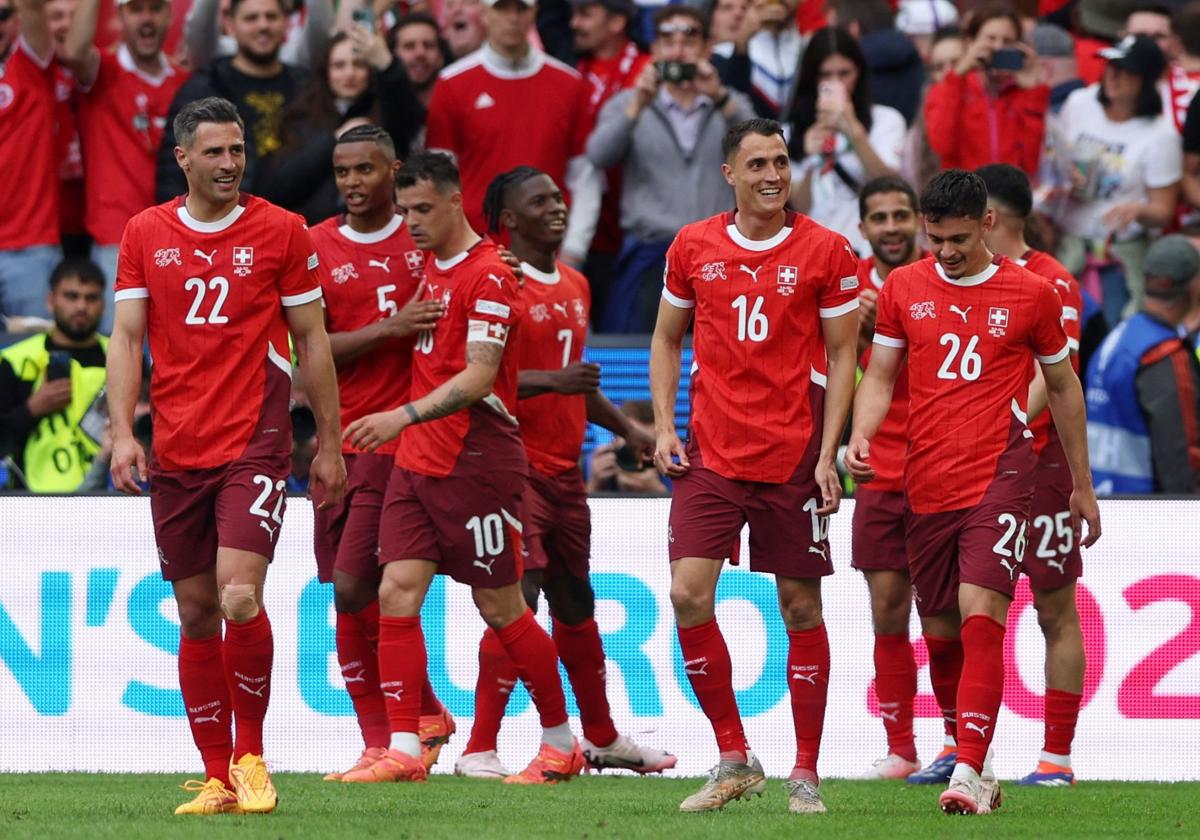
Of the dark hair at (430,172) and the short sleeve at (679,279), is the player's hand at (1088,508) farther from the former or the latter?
the dark hair at (430,172)

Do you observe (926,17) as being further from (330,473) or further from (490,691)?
(330,473)

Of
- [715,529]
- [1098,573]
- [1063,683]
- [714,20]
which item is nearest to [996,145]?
[714,20]

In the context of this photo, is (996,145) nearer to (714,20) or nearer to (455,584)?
(714,20)

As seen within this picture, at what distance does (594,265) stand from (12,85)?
374cm

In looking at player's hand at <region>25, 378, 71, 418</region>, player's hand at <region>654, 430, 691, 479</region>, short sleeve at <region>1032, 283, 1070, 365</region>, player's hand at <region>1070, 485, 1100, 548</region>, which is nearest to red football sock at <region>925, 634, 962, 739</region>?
player's hand at <region>1070, 485, 1100, 548</region>

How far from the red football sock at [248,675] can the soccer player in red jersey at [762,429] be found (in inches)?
61.7

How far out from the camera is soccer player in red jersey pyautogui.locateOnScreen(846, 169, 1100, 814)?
810 cm

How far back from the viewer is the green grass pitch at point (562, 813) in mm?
7254

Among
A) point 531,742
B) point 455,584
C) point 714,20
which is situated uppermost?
point 714,20

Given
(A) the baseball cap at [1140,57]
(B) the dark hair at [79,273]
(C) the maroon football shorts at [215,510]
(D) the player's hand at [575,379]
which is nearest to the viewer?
(C) the maroon football shorts at [215,510]

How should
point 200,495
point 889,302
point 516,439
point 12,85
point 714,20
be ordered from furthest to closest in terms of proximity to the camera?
point 714,20, point 12,85, point 516,439, point 889,302, point 200,495

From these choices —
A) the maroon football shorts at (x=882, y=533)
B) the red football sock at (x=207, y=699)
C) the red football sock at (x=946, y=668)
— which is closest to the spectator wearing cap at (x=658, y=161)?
the maroon football shorts at (x=882, y=533)

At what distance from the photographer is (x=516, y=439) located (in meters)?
9.37

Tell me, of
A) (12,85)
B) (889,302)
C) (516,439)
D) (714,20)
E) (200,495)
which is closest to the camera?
(200,495)
